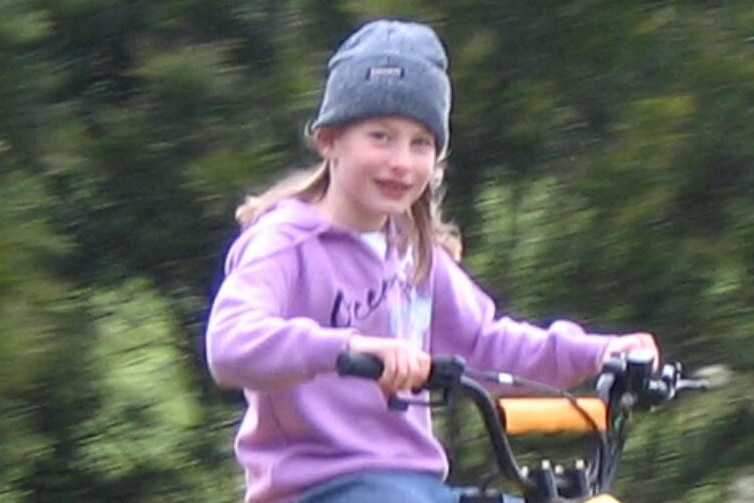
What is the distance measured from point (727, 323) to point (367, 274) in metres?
1.68

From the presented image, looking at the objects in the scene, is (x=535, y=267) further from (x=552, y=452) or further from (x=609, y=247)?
(x=552, y=452)

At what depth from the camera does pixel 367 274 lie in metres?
4.00

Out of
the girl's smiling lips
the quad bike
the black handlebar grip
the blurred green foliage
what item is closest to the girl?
the girl's smiling lips

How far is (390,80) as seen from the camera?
3.92 m

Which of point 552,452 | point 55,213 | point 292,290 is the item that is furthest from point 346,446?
point 552,452

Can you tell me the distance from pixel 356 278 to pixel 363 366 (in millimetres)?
594

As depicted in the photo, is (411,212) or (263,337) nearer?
(263,337)

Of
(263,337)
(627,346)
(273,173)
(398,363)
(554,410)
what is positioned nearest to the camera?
(398,363)

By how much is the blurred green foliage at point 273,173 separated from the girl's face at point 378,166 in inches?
42.4

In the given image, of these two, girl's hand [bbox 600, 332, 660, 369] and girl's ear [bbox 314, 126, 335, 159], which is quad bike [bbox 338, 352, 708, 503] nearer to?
girl's hand [bbox 600, 332, 660, 369]

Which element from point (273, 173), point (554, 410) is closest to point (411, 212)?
point (554, 410)

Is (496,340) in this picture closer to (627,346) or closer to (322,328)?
(627,346)

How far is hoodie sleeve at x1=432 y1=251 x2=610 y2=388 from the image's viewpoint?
4145mm

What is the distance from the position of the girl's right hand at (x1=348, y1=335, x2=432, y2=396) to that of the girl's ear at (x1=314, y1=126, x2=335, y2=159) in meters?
0.68
